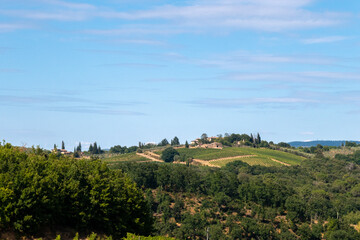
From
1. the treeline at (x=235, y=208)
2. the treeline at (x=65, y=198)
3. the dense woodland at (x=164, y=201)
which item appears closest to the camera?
the treeline at (x=65, y=198)

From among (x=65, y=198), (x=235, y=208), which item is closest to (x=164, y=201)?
(x=235, y=208)

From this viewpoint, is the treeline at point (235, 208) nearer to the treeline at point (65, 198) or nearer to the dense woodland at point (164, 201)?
the dense woodland at point (164, 201)

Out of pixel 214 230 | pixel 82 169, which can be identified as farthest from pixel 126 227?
pixel 214 230

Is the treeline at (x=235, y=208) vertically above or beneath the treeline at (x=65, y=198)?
beneath

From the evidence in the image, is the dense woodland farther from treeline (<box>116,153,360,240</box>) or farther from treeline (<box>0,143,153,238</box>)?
treeline (<box>116,153,360,240</box>)

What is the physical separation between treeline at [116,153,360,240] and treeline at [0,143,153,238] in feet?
155

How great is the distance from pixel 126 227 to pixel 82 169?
30.4 ft

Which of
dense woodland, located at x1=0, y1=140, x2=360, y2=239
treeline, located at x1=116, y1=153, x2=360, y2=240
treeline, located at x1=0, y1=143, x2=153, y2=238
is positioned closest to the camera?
treeline, located at x1=0, y1=143, x2=153, y2=238

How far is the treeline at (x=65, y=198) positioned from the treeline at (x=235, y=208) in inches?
1860

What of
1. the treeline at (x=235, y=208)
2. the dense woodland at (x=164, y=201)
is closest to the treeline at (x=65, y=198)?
the dense woodland at (x=164, y=201)

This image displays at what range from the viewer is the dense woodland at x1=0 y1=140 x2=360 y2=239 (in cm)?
5012

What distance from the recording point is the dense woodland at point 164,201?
5012cm

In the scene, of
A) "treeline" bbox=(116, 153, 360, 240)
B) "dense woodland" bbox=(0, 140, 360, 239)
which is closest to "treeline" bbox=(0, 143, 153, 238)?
"dense woodland" bbox=(0, 140, 360, 239)

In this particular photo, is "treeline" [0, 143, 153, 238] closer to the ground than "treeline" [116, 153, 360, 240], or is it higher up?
higher up
